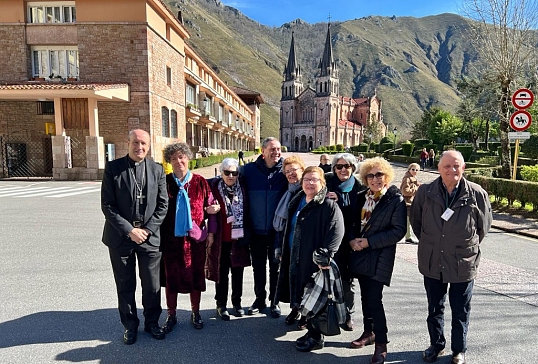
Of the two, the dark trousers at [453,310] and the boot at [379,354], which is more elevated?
the dark trousers at [453,310]

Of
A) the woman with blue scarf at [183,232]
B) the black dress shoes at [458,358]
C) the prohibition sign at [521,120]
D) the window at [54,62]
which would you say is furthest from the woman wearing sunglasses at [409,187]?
the window at [54,62]

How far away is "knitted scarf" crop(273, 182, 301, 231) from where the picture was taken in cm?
368

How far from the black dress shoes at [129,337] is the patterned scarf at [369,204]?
250 centimetres

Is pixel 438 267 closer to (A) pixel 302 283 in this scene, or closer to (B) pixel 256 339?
(A) pixel 302 283

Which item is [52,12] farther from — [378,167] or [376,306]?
[376,306]

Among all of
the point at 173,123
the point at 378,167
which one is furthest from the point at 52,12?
the point at 378,167

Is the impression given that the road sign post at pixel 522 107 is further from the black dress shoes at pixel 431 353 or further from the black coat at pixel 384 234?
the black dress shoes at pixel 431 353

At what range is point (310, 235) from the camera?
318 cm

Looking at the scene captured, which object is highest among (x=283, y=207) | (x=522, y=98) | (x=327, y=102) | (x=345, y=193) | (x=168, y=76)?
(x=327, y=102)

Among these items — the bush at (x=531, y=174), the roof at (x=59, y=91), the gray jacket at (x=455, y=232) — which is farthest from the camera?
the roof at (x=59, y=91)

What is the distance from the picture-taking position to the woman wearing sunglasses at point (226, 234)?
12.5 ft

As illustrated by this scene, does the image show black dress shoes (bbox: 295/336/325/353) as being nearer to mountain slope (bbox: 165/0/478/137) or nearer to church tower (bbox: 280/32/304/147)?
church tower (bbox: 280/32/304/147)

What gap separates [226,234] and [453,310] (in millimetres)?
2371

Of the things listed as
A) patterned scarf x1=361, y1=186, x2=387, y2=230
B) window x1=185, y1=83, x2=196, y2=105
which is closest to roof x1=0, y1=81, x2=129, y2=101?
window x1=185, y1=83, x2=196, y2=105
